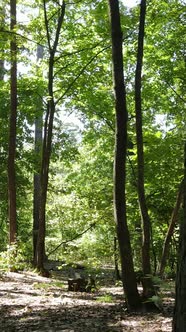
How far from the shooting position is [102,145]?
15.6 m

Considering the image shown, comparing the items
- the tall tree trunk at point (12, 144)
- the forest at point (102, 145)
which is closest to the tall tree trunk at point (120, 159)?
the forest at point (102, 145)

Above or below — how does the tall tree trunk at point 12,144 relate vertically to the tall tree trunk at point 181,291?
above

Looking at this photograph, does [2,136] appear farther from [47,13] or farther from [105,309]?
[105,309]

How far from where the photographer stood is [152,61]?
12.7m

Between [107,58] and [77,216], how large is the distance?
4.89m

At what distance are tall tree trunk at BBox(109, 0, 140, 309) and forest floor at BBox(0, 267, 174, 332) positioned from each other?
1.59 feet

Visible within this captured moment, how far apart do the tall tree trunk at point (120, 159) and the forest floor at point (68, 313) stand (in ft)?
1.59

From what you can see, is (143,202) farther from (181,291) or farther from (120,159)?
(181,291)

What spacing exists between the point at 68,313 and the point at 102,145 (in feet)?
32.5

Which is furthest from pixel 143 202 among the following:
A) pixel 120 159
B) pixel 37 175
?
pixel 37 175

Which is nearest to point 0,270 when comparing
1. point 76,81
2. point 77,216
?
point 77,216

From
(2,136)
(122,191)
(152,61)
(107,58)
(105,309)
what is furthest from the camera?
(2,136)

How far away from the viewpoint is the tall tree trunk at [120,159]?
5770 millimetres

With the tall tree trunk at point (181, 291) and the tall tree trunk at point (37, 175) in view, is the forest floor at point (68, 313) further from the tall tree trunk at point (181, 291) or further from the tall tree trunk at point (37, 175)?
the tall tree trunk at point (37, 175)
